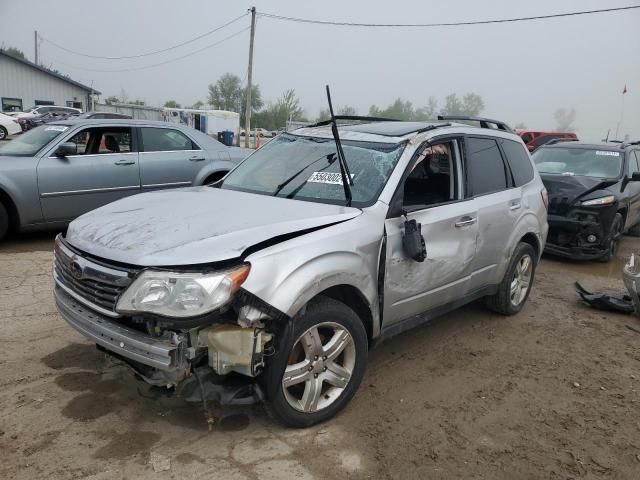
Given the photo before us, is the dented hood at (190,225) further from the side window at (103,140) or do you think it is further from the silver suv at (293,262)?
the side window at (103,140)

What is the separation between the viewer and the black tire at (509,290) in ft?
15.3

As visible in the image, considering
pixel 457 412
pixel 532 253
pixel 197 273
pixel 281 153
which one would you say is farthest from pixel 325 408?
pixel 532 253

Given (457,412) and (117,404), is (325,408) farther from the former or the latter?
(117,404)

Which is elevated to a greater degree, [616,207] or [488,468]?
[616,207]

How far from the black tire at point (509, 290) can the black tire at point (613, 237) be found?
3176 millimetres

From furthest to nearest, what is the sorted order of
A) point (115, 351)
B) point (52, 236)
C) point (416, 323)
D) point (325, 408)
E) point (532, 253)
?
point (52, 236)
point (532, 253)
point (416, 323)
point (325, 408)
point (115, 351)

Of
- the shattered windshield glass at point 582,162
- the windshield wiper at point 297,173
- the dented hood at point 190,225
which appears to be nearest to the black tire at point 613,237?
the shattered windshield glass at point 582,162

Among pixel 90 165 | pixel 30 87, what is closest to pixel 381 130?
pixel 90 165

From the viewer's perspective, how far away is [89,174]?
6680 mm

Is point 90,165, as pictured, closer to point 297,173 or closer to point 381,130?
point 297,173

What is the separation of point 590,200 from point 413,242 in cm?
518

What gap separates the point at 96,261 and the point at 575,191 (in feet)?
22.2

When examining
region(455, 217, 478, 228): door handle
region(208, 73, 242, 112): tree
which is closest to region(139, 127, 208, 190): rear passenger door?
region(455, 217, 478, 228): door handle

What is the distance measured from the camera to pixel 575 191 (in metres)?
7.28
